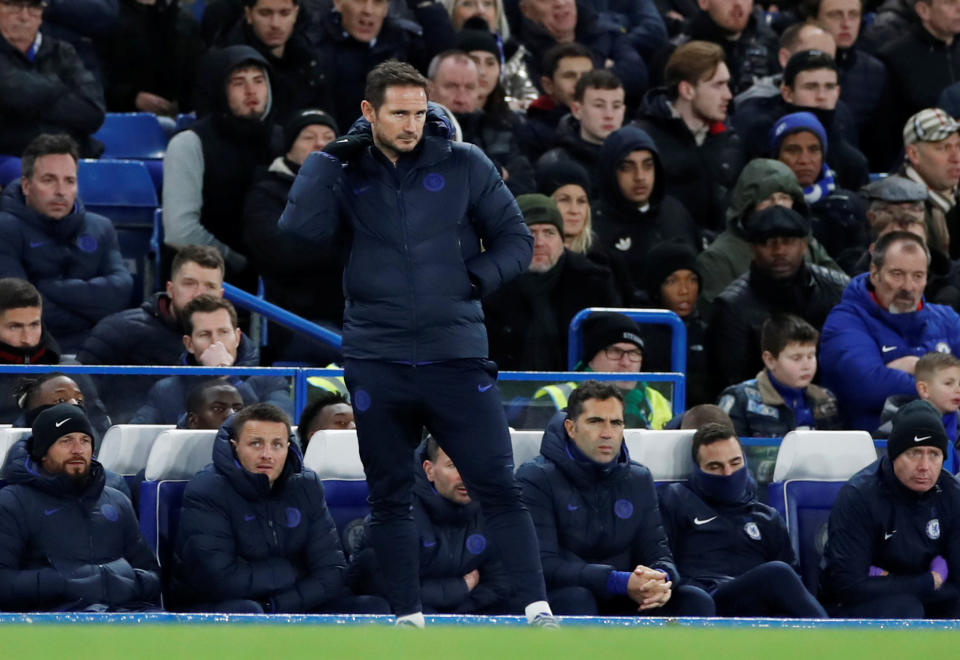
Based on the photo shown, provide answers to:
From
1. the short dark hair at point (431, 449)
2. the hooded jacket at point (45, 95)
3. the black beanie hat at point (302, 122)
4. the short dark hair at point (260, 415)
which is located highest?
the hooded jacket at point (45, 95)

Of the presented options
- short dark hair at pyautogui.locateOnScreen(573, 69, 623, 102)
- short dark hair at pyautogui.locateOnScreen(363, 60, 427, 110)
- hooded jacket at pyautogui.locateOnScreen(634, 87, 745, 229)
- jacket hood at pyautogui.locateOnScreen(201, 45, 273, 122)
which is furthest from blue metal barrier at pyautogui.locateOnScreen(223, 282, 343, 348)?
short dark hair at pyautogui.locateOnScreen(363, 60, 427, 110)

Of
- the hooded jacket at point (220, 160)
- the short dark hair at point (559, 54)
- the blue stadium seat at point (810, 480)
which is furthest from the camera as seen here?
the short dark hair at point (559, 54)

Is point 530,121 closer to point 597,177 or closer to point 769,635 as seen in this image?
point 597,177

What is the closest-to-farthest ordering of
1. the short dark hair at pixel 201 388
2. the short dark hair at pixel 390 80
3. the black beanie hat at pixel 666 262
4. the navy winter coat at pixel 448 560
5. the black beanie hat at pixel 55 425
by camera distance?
the short dark hair at pixel 390 80, the black beanie hat at pixel 55 425, the navy winter coat at pixel 448 560, the short dark hair at pixel 201 388, the black beanie hat at pixel 666 262

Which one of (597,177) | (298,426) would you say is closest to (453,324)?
(298,426)

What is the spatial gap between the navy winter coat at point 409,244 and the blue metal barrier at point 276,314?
3.57 m

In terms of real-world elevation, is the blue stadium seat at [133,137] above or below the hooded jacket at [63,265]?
above

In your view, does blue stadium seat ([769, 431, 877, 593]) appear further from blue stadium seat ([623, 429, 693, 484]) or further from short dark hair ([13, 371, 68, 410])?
short dark hair ([13, 371, 68, 410])

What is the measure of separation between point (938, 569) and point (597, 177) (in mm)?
3972

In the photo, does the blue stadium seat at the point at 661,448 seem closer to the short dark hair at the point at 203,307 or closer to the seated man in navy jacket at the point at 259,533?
the seated man in navy jacket at the point at 259,533

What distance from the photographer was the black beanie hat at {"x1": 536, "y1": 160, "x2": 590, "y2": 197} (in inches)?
468

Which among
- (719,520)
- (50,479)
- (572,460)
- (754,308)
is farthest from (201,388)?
(754,308)

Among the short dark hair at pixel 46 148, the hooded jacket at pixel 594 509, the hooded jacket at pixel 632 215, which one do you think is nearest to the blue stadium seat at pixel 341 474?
the hooded jacket at pixel 594 509

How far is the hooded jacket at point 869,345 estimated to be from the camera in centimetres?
1086
